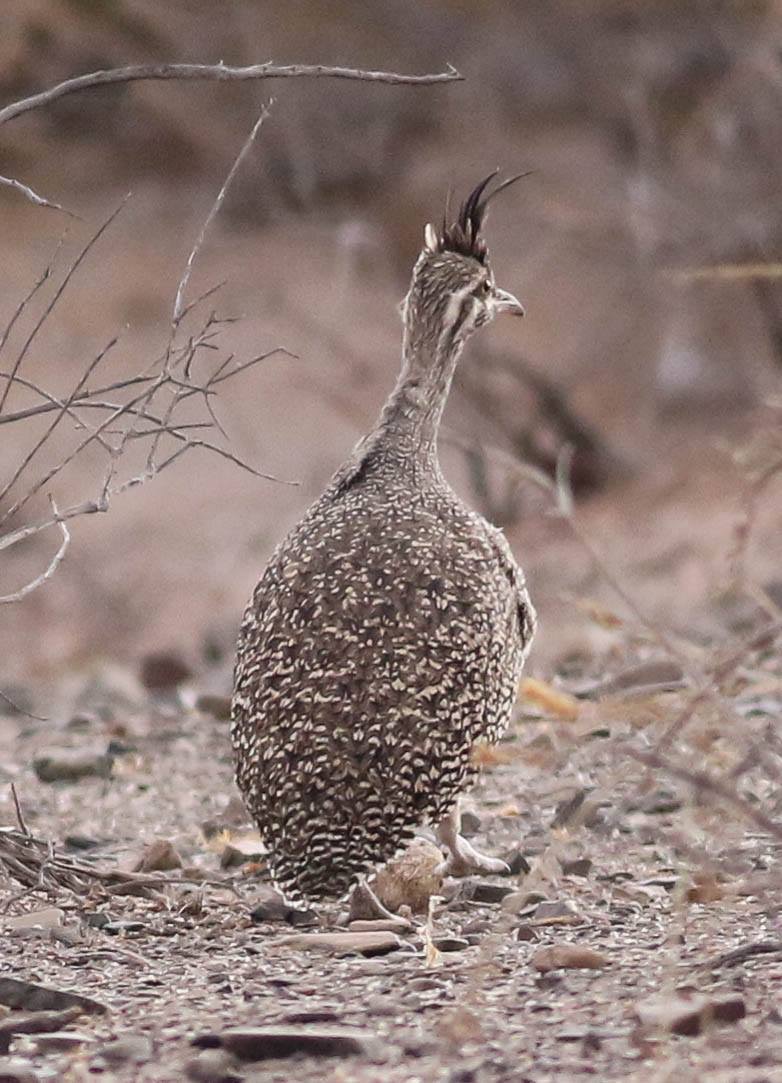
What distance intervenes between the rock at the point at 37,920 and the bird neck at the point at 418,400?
1676mm

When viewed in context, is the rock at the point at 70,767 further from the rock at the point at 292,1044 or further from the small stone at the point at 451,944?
the rock at the point at 292,1044

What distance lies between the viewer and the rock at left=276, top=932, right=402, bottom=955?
4.64m

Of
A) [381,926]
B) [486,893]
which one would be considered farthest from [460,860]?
[381,926]

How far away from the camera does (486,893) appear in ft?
17.0

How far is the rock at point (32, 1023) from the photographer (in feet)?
12.9

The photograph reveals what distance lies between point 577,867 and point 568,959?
3.42 ft

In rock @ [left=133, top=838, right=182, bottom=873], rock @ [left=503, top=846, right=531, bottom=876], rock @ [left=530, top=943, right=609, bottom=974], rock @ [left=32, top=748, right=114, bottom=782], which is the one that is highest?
rock @ [left=32, top=748, right=114, bottom=782]

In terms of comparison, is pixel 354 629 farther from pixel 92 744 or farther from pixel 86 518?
pixel 86 518

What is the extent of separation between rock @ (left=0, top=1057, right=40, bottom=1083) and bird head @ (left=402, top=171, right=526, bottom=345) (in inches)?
121

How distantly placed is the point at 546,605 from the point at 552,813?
5.25 metres

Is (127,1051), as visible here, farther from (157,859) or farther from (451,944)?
(157,859)

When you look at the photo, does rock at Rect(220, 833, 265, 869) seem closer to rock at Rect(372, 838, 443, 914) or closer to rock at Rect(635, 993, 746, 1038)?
rock at Rect(372, 838, 443, 914)

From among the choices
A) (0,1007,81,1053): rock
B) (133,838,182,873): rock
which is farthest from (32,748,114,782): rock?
(0,1007,81,1053): rock

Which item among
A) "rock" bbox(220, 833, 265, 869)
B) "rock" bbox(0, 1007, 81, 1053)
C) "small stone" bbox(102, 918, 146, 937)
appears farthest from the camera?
"rock" bbox(220, 833, 265, 869)
